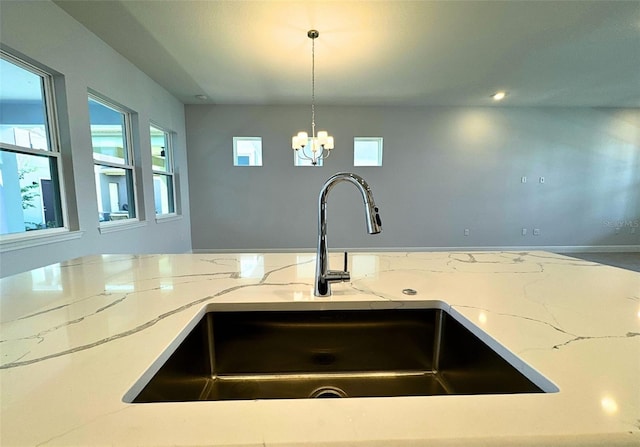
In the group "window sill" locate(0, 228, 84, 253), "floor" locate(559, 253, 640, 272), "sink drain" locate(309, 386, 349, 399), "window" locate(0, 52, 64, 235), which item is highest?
"window" locate(0, 52, 64, 235)

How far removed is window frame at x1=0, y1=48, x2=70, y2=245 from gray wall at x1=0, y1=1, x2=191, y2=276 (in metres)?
0.05

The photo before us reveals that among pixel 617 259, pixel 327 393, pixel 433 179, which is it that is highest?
pixel 433 179

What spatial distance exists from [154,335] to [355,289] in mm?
549

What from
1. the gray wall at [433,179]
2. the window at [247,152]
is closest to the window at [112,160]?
the gray wall at [433,179]

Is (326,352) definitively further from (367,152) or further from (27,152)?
(367,152)

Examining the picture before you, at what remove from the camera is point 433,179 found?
197 inches

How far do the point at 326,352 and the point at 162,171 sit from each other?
445cm

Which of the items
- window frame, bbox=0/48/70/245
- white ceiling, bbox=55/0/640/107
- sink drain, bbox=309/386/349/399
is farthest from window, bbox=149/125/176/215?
sink drain, bbox=309/386/349/399

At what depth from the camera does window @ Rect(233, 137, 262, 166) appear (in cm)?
491

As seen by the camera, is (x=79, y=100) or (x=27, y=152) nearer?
(x=27, y=152)

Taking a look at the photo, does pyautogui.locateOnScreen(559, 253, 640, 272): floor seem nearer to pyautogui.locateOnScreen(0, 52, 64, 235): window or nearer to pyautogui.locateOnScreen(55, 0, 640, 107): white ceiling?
pyautogui.locateOnScreen(55, 0, 640, 107): white ceiling

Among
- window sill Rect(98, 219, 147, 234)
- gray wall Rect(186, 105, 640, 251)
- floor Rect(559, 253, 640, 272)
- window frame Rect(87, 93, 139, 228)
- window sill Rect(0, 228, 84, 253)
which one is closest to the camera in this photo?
window sill Rect(0, 228, 84, 253)

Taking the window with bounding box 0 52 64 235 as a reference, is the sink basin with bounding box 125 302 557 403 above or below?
below

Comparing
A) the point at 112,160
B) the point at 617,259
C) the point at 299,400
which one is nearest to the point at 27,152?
the point at 112,160
